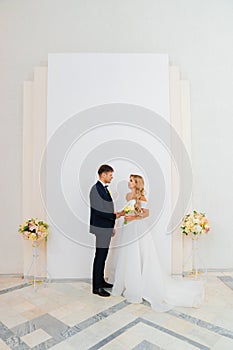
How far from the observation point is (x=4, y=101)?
4.01 meters

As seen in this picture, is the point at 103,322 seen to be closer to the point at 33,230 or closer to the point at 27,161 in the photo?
the point at 33,230

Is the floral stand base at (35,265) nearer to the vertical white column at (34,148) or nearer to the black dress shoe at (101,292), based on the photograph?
the vertical white column at (34,148)

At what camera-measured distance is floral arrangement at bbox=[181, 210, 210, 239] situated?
3586 mm

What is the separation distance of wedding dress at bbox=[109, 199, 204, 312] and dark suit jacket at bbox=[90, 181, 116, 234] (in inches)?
8.8

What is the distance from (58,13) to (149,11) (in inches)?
57.4

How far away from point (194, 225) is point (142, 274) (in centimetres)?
106

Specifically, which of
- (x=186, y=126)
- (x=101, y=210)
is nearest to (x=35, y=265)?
(x=101, y=210)

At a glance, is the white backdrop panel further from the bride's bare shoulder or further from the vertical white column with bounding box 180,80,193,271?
the vertical white column with bounding box 180,80,193,271

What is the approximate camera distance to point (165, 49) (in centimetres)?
413

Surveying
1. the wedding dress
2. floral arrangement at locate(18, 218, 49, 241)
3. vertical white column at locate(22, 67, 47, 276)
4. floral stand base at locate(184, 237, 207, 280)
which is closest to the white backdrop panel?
vertical white column at locate(22, 67, 47, 276)

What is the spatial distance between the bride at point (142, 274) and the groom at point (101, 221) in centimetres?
18

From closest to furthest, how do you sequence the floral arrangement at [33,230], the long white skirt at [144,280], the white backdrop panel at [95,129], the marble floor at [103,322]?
the marble floor at [103,322]
the long white skirt at [144,280]
the floral arrangement at [33,230]
the white backdrop panel at [95,129]

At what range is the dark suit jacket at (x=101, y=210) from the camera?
3250 millimetres

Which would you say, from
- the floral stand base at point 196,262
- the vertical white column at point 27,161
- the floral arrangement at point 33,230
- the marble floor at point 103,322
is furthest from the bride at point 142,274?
the vertical white column at point 27,161
